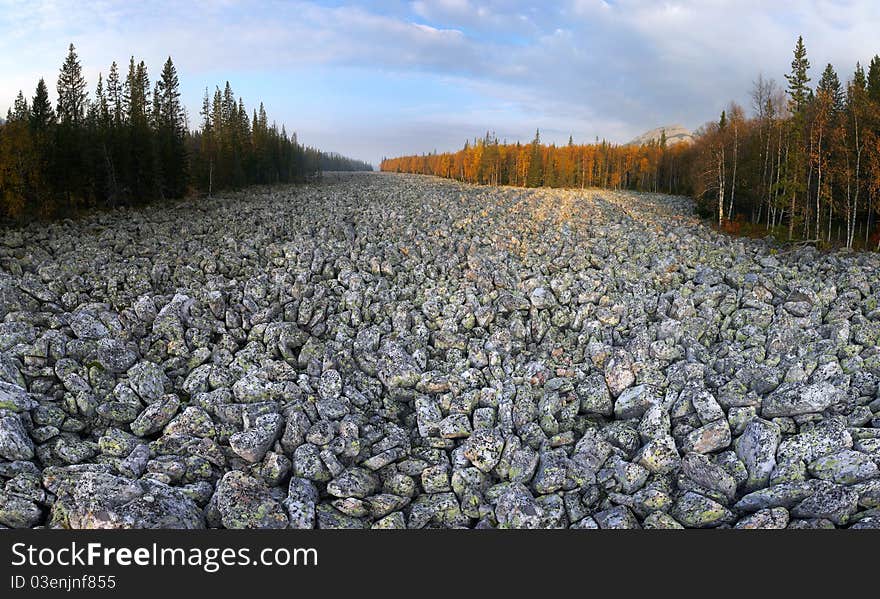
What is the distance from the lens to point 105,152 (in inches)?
1553

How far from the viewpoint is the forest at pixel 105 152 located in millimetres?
30669

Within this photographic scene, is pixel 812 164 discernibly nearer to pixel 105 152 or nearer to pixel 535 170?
pixel 105 152

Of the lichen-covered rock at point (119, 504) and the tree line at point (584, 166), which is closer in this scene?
the lichen-covered rock at point (119, 504)

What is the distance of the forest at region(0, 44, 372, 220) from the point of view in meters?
30.7

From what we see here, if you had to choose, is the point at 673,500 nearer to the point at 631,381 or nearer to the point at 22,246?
the point at 631,381

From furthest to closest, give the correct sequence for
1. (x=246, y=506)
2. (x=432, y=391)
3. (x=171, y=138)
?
(x=171, y=138) < (x=432, y=391) < (x=246, y=506)

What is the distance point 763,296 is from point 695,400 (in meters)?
9.45

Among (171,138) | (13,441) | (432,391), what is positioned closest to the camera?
(13,441)

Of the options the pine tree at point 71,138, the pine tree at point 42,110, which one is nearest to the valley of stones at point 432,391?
the pine tree at point 71,138

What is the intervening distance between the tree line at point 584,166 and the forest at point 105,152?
58951 millimetres

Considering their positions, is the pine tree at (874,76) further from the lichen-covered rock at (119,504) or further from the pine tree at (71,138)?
the pine tree at (71,138)

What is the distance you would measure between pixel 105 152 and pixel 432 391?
136 feet

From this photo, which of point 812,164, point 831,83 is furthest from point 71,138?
point 831,83

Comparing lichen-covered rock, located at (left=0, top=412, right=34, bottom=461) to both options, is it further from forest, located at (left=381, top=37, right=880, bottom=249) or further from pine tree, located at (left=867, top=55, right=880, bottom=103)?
pine tree, located at (left=867, top=55, right=880, bottom=103)
